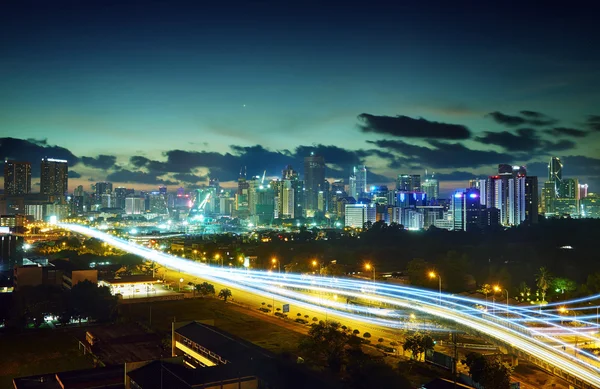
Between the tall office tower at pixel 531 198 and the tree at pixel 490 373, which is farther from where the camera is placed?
the tall office tower at pixel 531 198

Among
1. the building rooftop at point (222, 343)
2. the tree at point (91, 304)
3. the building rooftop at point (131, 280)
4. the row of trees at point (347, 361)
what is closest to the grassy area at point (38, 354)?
the tree at point (91, 304)

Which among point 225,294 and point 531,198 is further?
point 531,198

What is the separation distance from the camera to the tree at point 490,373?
10781 millimetres

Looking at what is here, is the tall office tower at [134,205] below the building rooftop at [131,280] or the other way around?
the other way around

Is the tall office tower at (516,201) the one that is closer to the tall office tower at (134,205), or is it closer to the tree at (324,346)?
the tree at (324,346)

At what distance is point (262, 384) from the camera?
424 inches

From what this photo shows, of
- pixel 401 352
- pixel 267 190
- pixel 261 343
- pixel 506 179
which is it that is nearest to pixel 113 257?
pixel 261 343

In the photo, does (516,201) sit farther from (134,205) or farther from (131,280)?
(134,205)

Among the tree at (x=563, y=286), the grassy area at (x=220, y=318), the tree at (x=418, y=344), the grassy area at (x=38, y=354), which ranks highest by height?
the tree at (x=563, y=286)

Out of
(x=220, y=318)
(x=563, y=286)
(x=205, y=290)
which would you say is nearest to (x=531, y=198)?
(x=563, y=286)

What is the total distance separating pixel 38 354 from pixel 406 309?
12280 millimetres

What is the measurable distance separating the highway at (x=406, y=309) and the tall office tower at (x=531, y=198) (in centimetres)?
3745

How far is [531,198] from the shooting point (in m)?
57.9

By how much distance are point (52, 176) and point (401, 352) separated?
107m
